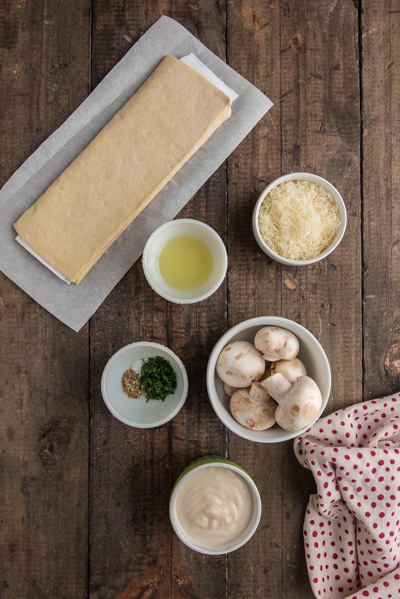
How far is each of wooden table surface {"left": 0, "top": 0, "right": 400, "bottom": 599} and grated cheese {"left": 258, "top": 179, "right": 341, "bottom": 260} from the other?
8 centimetres

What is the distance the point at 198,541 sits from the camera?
112 cm

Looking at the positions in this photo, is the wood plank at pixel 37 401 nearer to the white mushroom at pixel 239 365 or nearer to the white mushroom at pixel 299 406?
the white mushroom at pixel 239 365

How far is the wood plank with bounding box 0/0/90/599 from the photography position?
3.94 ft

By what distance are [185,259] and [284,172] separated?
0.30 metres

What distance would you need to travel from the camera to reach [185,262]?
→ 1.17 metres

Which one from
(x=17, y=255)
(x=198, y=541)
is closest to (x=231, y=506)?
(x=198, y=541)

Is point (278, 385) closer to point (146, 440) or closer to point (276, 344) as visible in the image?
point (276, 344)

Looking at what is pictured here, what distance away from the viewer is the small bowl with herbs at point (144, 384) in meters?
1.13

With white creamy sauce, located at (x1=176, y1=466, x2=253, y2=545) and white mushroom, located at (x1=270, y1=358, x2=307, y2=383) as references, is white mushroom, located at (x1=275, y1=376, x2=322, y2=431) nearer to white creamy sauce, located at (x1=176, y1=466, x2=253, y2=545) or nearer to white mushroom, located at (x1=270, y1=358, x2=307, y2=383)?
white mushroom, located at (x1=270, y1=358, x2=307, y2=383)

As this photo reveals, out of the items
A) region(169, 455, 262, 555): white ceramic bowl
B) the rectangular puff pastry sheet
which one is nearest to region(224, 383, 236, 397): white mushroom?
region(169, 455, 262, 555): white ceramic bowl

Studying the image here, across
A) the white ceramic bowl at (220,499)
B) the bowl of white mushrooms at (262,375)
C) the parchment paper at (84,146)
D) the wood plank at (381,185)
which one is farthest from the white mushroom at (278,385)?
the parchment paper at (84,146)

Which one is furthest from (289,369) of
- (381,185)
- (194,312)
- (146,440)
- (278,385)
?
(381,185)

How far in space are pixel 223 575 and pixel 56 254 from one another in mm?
780

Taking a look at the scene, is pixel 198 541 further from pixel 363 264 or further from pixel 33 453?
pixel 363 264
